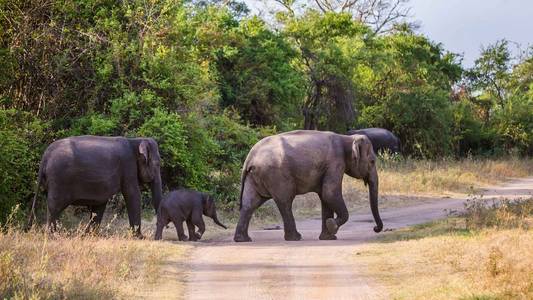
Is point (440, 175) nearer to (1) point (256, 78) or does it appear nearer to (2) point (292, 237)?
(1) point (256, 78)

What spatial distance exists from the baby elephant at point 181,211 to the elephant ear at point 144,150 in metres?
0.82

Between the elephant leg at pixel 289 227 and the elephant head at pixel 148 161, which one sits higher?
the elephant head at pixel 148 161

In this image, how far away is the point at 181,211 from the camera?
17.2 metres

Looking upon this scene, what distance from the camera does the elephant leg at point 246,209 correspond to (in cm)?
1742

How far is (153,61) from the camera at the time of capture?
68.9 ft

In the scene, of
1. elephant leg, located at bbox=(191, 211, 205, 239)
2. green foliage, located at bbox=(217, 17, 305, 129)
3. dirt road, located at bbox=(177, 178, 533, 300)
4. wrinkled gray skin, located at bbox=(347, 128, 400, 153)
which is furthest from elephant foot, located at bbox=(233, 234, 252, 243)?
A: wrinkled gray skin, located at bbox=(347, 128, 400, 153)

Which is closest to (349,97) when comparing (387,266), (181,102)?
(181,102)

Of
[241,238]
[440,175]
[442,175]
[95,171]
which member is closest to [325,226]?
[241,238]

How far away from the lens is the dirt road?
10.4m

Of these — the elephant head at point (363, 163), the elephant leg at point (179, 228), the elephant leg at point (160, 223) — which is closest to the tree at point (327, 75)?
the elephant head at point (363, 163)

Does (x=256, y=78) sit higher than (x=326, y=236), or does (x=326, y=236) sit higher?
(x=256, y=78)

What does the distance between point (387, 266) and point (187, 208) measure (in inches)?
224

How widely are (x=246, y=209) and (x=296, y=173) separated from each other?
1201 millimetres

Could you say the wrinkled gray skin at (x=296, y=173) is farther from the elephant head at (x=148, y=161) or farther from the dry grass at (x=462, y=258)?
the elephant head at (x=148, y=161)
